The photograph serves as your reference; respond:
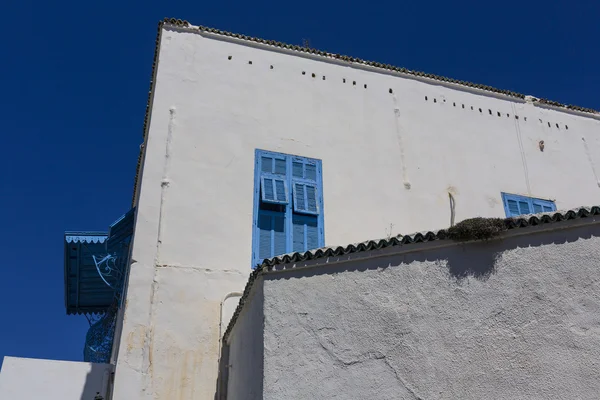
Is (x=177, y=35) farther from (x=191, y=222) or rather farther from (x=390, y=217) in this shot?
(x=390, y=217)

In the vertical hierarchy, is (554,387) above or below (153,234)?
below

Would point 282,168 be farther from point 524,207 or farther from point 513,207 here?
point 524,207

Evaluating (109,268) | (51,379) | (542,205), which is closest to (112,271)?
(109,268)

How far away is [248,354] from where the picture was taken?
7191 mm

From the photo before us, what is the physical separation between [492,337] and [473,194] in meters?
6.05

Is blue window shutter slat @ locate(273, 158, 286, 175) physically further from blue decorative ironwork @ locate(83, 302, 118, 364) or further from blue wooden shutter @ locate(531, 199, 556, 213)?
blue wooden shutter @ locate(531, 199, 556, 213)

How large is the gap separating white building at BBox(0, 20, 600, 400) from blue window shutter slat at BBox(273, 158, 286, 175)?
2 cm

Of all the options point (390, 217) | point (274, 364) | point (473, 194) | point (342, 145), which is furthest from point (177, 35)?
point (274, 364)

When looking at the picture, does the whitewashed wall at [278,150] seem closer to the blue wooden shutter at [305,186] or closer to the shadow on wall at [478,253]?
the blue wooden shutter at [305,186]

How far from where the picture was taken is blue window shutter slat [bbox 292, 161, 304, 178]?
10.4m

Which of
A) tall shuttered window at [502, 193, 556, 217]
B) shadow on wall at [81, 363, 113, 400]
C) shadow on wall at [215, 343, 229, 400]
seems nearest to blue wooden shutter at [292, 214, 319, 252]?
shadow on wall at [215, 343, 229, 400]

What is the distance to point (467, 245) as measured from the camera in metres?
6.34

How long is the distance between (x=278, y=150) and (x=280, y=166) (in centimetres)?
35

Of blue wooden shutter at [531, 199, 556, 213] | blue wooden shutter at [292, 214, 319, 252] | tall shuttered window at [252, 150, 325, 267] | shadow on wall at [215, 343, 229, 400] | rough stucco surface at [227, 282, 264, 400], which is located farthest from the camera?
blue wooden shutter at [531, 199, 556, 213]
